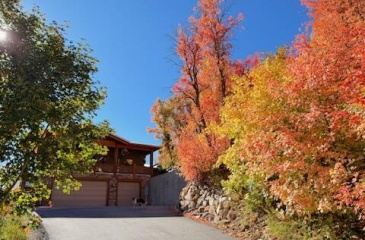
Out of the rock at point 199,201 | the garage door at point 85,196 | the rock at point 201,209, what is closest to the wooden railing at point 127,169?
the garage door at point 85,196

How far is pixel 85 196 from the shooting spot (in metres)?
25.0

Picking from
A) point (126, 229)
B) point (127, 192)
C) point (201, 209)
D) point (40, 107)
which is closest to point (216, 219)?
point (201, 209)

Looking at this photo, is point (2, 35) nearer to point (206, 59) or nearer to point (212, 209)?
point (212, 209)

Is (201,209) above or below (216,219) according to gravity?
above

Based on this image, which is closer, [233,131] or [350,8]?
[233,131]

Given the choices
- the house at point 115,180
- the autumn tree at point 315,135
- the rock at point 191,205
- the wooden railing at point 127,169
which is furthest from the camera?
the wooden railing at point 127,169

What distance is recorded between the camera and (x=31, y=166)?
5.65 metres

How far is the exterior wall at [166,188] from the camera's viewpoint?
76.8 feet

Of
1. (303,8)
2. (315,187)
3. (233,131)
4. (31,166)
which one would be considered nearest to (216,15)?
(303,8)

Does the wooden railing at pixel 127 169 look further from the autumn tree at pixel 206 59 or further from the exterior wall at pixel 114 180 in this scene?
the autumn tree at pixel 206 59

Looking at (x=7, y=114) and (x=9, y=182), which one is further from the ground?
(x=7, y=114)

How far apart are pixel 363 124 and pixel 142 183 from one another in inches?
937

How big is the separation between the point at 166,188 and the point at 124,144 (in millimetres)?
5608

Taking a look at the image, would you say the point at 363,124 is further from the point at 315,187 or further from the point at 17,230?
the point at 17,230
